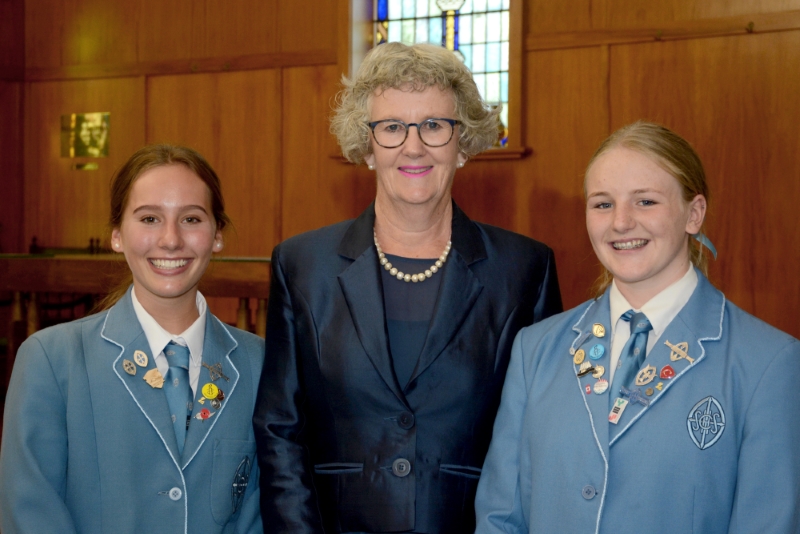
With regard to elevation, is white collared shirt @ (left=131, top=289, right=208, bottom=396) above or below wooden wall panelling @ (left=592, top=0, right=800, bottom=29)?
below

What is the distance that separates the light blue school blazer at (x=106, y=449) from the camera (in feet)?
5.29

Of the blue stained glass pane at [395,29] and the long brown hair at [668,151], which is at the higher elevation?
the blue stained glass pane at [395,29]

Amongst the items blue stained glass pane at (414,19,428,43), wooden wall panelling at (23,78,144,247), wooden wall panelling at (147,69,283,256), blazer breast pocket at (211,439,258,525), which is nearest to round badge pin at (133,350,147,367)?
blazer breast pocket at (211,439,258,525)

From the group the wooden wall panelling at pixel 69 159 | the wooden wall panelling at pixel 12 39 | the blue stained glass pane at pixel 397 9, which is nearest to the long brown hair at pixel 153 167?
the blue stained glass pane at pixel 397 9

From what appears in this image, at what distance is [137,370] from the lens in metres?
1.76

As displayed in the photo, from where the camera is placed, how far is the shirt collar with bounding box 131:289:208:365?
6.01 feet

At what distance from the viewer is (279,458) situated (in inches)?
69.7

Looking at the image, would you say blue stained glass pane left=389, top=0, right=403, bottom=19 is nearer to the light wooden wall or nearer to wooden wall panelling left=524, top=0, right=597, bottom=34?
the light wooden wall

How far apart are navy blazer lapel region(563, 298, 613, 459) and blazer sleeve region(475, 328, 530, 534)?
0.43ft

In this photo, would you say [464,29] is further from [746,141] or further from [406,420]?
[406,420]

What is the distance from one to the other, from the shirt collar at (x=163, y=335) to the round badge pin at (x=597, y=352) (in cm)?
89

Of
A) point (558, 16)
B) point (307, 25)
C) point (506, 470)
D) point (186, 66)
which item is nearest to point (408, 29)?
point (307, 25)

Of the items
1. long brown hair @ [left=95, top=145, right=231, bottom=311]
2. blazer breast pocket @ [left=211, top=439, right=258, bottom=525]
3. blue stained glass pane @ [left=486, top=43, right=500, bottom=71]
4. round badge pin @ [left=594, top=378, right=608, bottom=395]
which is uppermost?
blue stained glass pane @ [left=486, top=43, right=500, bottom=71]

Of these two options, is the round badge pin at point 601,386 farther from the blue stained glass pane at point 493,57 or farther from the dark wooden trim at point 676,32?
the blue stained glass pane at point 493,57
